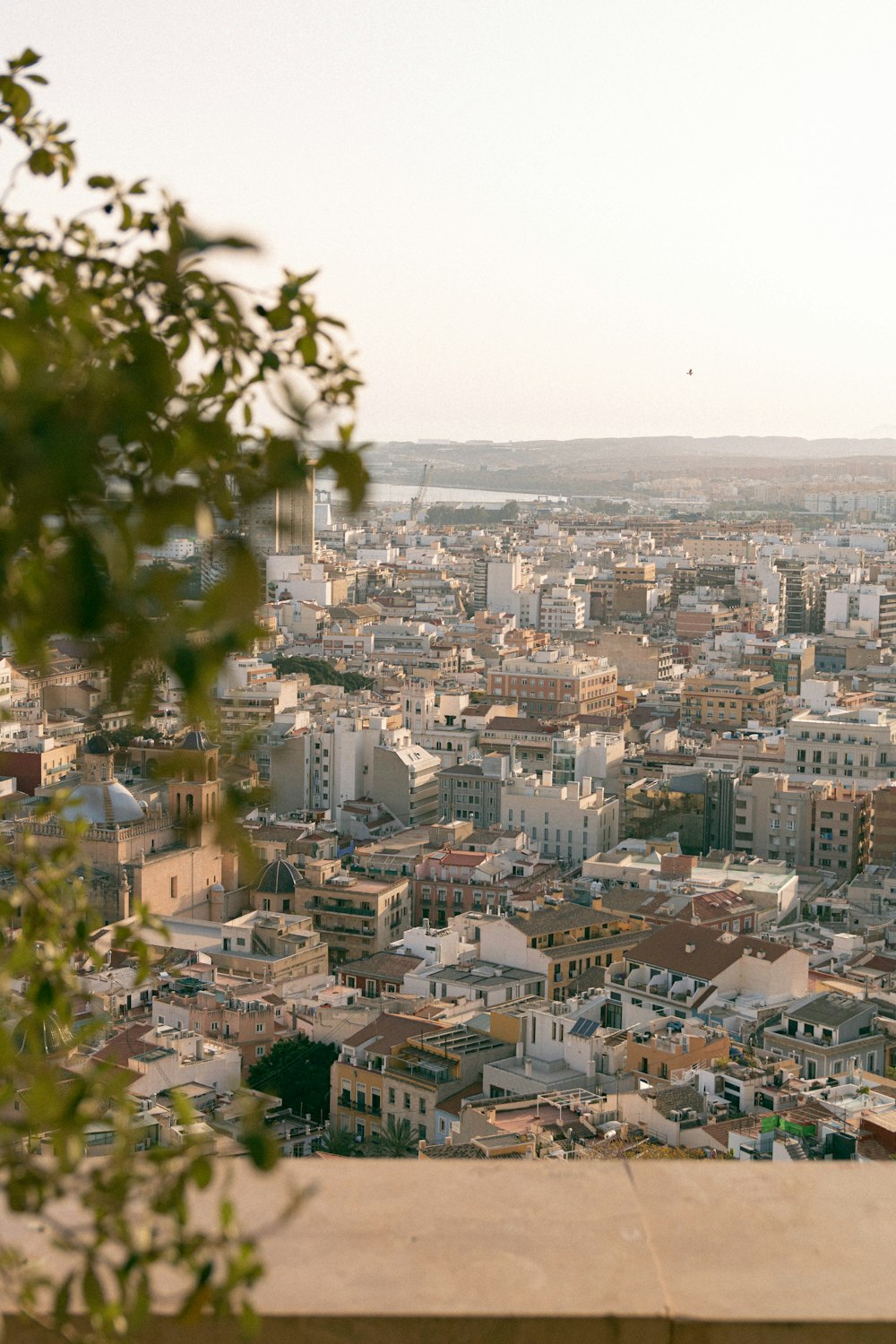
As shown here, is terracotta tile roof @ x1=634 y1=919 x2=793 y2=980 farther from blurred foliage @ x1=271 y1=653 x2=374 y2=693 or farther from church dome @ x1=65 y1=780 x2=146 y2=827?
blurred foliage @ x1=271 y1=653 x2=374 y2=693

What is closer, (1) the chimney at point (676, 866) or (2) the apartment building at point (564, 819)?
(1) the chimney at point (676, 866)

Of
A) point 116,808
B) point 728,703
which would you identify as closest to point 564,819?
point 116,808

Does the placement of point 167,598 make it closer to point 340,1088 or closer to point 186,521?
point 186,521

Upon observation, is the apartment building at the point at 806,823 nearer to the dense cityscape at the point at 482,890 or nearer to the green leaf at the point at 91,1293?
the dense cityscape at the point at 482,890

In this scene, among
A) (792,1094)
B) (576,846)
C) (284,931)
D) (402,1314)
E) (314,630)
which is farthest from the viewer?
(314,630)

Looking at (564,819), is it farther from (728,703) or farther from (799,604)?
(799,604)

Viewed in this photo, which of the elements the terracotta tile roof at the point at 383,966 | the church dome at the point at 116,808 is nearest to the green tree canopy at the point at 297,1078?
the terracotta tile roof at the point at 383,966

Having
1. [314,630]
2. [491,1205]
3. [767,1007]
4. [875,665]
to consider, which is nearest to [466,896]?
[767,1007]
